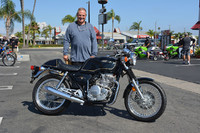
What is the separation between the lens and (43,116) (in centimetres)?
439

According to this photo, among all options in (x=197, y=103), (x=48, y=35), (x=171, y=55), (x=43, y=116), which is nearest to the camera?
(x=43, y=116)

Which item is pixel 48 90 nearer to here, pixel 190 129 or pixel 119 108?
pixel 119 108

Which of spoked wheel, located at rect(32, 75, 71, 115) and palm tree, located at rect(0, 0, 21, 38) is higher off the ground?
palm tree, located at rect(0, 0, 21, 38)

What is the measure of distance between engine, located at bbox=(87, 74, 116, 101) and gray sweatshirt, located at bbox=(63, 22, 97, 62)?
3.08 feet

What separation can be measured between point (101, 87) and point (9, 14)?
4117cm

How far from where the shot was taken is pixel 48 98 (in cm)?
451

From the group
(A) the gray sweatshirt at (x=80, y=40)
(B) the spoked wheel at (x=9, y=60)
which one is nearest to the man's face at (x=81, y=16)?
(A) the gray sweatshirt at (x=80, y=40)

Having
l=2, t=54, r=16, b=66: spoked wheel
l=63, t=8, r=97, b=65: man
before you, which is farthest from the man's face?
l=2, t=54, r=16, b=66: spoked wheel

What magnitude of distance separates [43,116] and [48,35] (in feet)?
354

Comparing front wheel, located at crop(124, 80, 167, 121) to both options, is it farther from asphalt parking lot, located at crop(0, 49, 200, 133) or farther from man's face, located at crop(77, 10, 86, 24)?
man's face, located at crop(77, 10, 86, 24)

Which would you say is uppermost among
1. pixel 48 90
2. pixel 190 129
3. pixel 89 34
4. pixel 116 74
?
pixel 89 34

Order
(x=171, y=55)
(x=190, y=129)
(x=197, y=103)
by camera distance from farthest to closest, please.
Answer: (x=171, y=55) → (x=197, y=103) → (x=190, y=129)

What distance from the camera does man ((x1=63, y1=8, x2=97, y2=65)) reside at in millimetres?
4828

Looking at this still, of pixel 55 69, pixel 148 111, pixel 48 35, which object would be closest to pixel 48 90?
pixel 55 69
